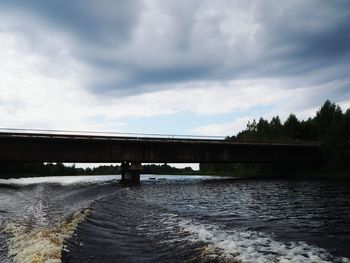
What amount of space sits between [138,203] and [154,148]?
142 feet

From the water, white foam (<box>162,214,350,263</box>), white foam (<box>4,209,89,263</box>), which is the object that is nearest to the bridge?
the water

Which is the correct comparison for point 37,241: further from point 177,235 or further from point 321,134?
Answer: point 321,134

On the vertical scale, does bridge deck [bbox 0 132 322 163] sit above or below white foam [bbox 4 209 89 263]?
above

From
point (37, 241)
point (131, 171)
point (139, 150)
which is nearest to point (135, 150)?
point (139, 150)

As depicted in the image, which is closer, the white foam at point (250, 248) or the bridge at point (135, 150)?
the white foam at point (250, 248)

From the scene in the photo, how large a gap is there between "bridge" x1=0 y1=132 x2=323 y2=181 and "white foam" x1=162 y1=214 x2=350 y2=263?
168ft

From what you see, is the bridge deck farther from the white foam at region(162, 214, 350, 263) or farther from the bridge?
the white foam at region(162, 214, 350, 263)

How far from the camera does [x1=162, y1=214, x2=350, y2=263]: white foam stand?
42.8 ft

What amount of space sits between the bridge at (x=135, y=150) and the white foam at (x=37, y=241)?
46129 millimetres

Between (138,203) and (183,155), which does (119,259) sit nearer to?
(138,203)

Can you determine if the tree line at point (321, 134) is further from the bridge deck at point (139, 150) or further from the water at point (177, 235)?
the water at point (177, 235)

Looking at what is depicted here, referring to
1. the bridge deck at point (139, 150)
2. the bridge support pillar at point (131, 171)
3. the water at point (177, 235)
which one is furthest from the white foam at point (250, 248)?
the bridge support pillar at point (131, 171)

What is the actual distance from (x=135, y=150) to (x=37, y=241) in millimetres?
58393

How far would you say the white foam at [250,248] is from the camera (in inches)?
513
